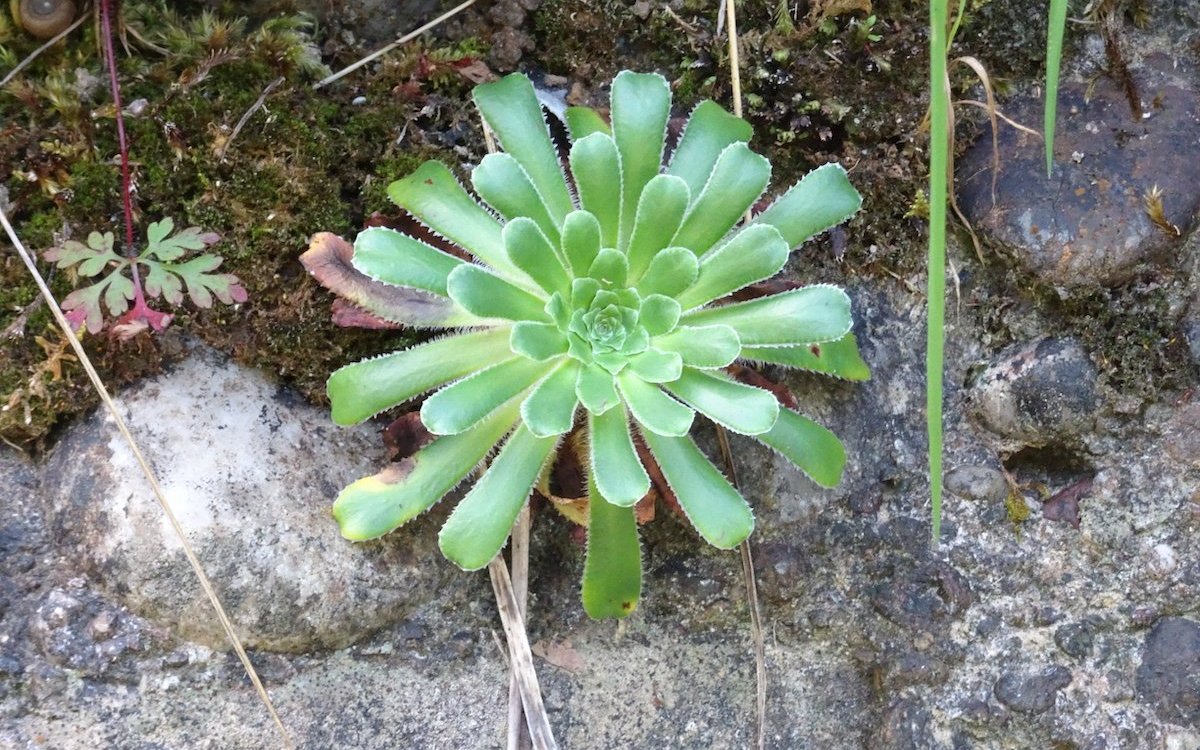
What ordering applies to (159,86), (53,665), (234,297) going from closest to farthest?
(53,665), (234,297), (159,86)

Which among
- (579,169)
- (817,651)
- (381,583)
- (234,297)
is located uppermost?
(579,169)

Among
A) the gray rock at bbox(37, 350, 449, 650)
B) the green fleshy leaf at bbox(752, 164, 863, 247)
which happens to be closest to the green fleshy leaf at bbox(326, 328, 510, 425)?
the gray rock at bbox(37, 350, 449, 650)

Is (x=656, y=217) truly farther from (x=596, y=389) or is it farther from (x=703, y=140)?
(x=596, y=389)

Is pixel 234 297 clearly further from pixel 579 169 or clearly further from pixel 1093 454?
pixel 1093 454

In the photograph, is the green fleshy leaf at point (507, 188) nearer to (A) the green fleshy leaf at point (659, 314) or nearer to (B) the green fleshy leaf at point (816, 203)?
(A) the green fleshy leaf at point (659, 314)

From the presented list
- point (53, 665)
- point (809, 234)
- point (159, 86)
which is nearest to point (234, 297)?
point (159, 86)
